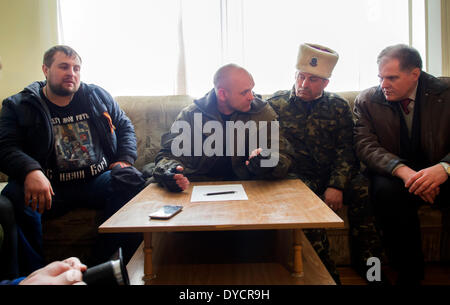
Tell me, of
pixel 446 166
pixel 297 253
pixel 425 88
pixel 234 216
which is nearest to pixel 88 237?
pixel 234 216

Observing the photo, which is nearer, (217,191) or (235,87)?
(217,191)

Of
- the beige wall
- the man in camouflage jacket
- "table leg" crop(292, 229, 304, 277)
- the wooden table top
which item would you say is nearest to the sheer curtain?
the beige wall

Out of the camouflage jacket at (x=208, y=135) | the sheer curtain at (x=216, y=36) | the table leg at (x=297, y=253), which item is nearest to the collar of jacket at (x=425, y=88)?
the camouflage jacket at (x=208, y=135)

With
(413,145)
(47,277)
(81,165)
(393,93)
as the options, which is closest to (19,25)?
(81,165)

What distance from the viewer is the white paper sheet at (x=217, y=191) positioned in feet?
3.51

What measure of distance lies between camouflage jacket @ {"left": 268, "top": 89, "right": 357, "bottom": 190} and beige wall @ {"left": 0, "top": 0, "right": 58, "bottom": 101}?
6.14 ft

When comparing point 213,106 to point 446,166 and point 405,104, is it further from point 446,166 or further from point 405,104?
point 446,166

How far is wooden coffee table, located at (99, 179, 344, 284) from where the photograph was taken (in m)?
0.81

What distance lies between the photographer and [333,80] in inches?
89.7

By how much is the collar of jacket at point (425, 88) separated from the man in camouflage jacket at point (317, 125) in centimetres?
17

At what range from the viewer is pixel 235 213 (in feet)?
2.95

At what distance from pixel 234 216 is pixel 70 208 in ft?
3.00

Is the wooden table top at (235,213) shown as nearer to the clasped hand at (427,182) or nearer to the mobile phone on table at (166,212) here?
the mobile phone on table at (166,212)

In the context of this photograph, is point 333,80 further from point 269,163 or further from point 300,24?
point 269,163
